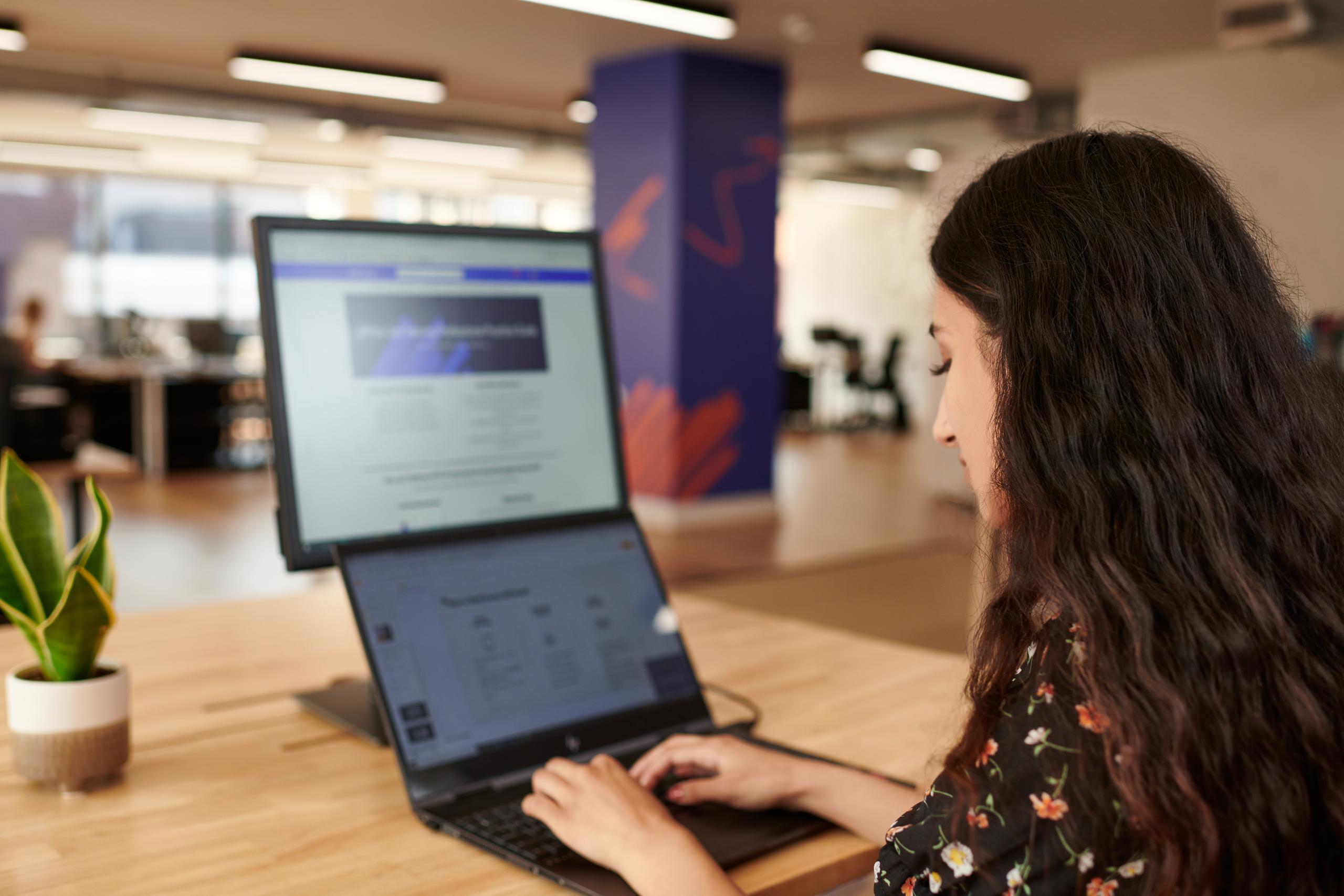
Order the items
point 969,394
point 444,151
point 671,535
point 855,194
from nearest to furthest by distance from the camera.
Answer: point 969,394, point 671,535, point 444,151, point 855,194

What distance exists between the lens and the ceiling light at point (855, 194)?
12.1 metres

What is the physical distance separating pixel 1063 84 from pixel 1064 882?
8136 millimetres

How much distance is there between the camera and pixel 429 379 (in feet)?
4.08

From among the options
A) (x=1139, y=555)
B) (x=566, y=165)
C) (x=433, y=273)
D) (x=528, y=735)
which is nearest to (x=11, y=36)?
(x=566, y=165)

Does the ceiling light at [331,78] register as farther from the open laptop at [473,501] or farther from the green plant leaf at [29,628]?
the green plant leaf at [29,628]

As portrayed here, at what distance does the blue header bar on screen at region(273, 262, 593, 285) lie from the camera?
3.87ft

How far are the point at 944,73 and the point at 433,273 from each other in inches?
260

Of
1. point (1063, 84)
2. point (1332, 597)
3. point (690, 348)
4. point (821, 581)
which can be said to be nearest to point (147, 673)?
point (1332, 597)

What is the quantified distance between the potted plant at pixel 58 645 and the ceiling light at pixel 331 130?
8.48 meters

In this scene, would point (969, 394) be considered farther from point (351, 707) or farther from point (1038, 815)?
point (351, 707)

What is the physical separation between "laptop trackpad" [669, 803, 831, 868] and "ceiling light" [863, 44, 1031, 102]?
20.0 ft

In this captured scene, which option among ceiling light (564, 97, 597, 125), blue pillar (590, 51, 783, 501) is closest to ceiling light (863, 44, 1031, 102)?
blue pillar (590, 51, 783, 501)

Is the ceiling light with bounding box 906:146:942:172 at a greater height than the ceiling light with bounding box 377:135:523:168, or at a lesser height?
greater

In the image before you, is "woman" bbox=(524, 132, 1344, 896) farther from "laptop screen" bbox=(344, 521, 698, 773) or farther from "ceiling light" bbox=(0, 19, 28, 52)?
"ceiling light" bbox=(0, 19, 28, 52)
